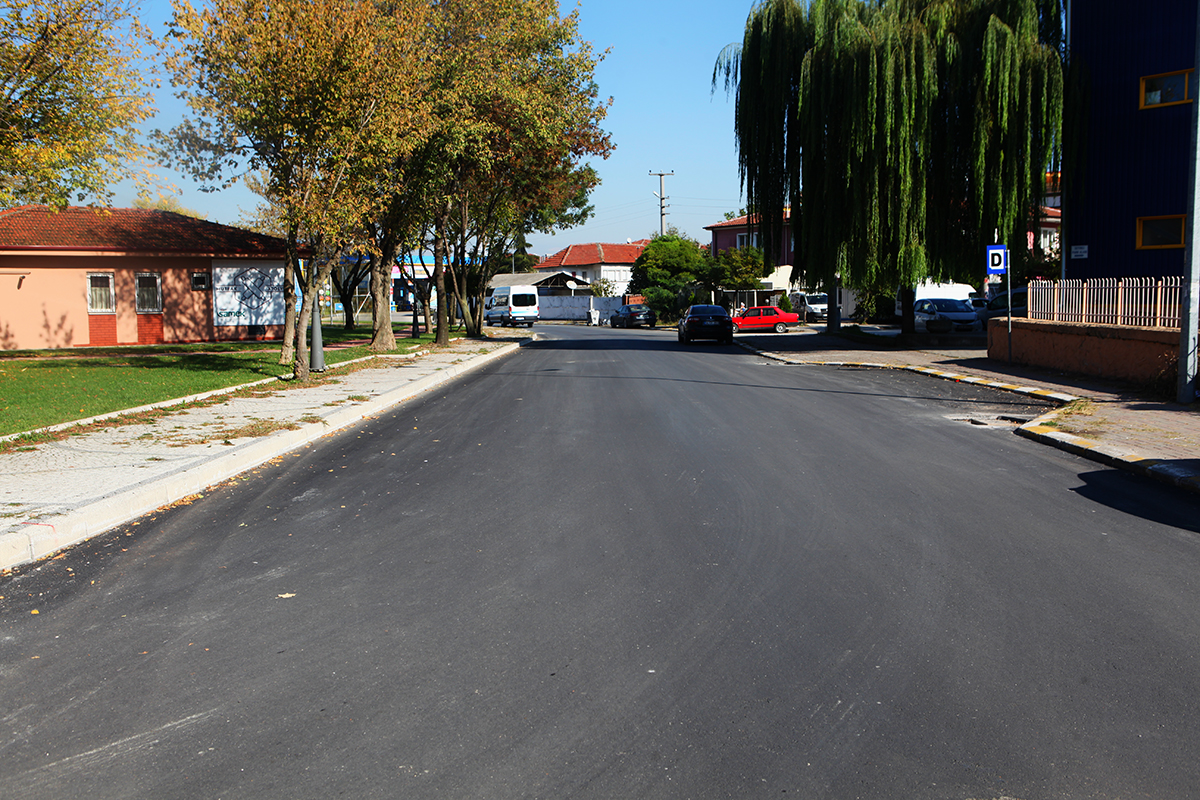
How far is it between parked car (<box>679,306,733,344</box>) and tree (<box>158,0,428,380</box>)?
17.1m

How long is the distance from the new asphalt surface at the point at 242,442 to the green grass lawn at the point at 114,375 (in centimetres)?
89

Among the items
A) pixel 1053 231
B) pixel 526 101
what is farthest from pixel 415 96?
pixel 1053 231

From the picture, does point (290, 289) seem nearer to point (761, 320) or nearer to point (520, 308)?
point (761, 320)

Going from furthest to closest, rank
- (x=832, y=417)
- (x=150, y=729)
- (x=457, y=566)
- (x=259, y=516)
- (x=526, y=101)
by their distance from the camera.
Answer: (x=526, y=101), (x=832, y=417), (x=259, y=516), (x=457, y=566), (x=150, y=729)

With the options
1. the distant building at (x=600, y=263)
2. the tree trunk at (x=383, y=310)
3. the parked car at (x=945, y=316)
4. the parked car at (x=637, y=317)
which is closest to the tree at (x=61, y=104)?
the tree trunk at (x=383, y=310)

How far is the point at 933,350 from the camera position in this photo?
25.4 metres

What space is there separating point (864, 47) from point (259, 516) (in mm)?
21705

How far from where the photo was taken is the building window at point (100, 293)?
2936cm

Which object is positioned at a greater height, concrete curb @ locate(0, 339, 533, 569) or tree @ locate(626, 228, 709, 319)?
tree @ locate(626, 228, 709, 319)

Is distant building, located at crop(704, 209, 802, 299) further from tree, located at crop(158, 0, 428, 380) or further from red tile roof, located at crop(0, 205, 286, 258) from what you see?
tree, located at crop(158, 0, 428, 380)

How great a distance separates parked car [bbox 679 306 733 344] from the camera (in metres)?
→ 34.0

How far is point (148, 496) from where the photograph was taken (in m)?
7.37

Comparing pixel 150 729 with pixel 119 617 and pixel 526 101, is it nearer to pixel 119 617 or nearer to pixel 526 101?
pixel 119 617

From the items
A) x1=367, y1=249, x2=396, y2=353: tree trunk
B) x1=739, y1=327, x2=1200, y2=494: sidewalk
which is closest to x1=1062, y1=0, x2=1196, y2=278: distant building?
x1=739, y1=327, x2=1200, y2=494: sidewalk
